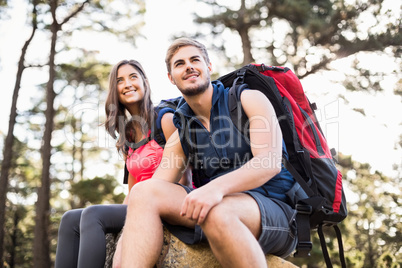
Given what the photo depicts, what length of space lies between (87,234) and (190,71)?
1.22 m

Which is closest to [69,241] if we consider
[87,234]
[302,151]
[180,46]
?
[87,234]

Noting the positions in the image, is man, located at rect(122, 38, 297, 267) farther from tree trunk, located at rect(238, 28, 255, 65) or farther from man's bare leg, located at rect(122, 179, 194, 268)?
tree trunk, located at rect(238, 28, 255, 65)

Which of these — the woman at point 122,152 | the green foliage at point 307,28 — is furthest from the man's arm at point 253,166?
the green foliage at point 307,28

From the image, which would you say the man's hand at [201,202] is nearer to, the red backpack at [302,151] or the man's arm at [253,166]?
the man's arm at [253,166]

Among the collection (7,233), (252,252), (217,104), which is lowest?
(7,233)

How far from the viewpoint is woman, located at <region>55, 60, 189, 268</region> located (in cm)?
251

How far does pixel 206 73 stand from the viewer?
2.73m

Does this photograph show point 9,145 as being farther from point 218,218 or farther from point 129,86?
point 218,218

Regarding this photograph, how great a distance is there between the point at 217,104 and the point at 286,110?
0.44m

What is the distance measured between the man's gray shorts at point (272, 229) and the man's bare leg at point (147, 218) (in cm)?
16

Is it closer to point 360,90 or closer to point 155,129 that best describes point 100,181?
point 360,90

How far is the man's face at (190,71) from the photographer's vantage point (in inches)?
104

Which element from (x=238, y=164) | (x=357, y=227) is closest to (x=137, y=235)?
(x=238, y=164)

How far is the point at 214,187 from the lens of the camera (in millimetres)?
2004
